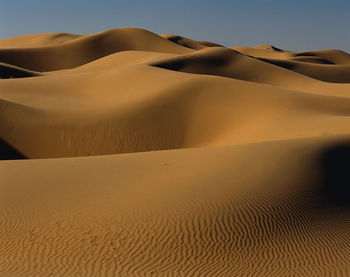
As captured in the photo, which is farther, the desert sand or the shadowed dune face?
the shadowed dune face

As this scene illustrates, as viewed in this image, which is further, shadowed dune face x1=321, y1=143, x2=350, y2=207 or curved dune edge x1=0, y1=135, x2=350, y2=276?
shadowed dune face x1=321, y1=143, x2=350, y2=207

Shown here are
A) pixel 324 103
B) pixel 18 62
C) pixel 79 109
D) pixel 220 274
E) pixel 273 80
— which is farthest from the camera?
pixel 18 62

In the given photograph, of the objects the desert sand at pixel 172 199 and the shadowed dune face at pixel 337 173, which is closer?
the desert sand at pixel 172 199

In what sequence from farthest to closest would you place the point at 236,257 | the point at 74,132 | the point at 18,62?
the point at 18,62, the point at 74,132, the point at 236,257

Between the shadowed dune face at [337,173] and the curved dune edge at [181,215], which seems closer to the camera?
the curved dune edge at [181,215]

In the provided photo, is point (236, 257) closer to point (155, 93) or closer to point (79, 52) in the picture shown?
point (155, 93)

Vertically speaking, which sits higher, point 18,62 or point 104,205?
point 104,205

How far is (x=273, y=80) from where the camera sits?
44375mm

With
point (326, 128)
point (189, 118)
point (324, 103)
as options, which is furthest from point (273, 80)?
point (326, 128)

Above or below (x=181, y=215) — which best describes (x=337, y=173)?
above

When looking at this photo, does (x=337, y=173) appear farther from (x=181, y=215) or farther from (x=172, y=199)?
(x=181, y=215)

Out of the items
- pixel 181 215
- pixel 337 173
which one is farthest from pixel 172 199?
pixel 337 173

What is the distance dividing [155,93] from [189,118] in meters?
3.35

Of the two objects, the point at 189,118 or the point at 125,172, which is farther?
the point at 189,118
